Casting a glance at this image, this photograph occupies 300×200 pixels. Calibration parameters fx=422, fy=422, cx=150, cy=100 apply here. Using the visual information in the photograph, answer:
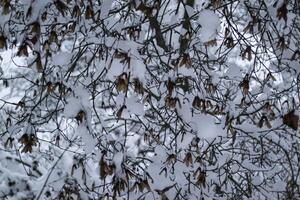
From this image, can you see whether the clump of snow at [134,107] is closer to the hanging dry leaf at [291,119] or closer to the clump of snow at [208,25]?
the clump of snow at [208,25]

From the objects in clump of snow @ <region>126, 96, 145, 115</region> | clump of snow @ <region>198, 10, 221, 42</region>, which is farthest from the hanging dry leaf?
clump of snow @ <region>126, 96, 145, 115</region>

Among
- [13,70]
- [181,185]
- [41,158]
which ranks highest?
[13,70]

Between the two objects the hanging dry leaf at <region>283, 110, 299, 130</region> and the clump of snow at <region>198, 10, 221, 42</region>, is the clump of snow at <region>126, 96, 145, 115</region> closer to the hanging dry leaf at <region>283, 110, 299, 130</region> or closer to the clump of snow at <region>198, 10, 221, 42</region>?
the clump of snow at <region>198, 10, 221, 42</region>

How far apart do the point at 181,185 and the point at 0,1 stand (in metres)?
1.57

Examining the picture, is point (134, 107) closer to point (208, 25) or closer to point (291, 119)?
point (208, 25)

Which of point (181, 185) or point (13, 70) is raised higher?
point (13, 70)

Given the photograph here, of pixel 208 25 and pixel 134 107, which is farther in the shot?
pixel 134 107

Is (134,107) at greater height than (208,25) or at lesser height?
lesser

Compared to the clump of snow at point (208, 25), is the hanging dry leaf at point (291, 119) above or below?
below

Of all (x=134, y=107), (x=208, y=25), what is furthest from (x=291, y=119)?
(x=134, y=107)

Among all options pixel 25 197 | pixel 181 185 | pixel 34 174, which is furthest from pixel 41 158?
pixel 181 185

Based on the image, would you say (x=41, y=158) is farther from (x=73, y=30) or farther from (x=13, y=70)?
(x=73, y=30)

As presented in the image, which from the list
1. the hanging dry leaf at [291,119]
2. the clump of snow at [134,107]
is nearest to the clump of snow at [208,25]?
the clump of snow at [134,107]

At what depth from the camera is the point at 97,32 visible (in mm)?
2854
